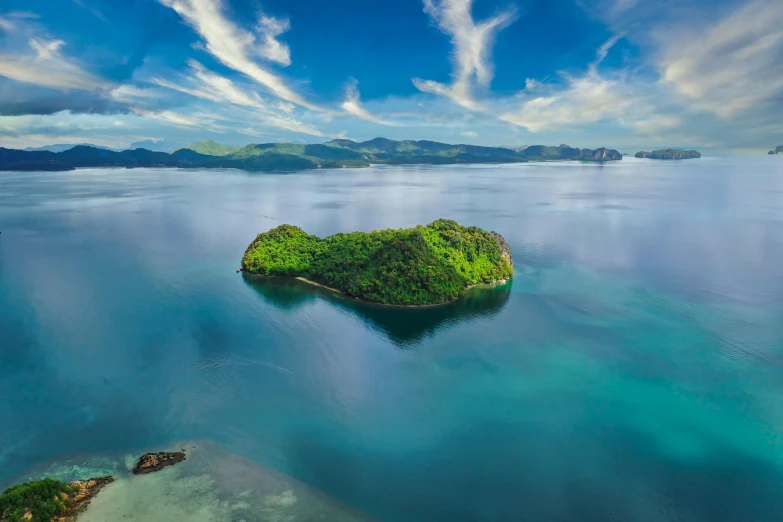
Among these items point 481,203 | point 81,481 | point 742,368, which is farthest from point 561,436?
point 481,203

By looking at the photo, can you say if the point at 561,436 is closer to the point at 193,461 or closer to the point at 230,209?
the point at 193,461

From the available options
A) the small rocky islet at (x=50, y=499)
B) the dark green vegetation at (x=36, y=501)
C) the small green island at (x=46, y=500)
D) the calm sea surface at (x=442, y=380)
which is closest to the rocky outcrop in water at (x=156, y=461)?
the small rocky islet at (x=50, y=499)

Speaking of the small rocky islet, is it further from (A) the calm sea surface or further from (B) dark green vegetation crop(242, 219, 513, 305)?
(B) dark green vegetation crop(242, 219, 513, 305)

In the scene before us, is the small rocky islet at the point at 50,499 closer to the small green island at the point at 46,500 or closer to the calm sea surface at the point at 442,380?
the small green island at the point at 46,500

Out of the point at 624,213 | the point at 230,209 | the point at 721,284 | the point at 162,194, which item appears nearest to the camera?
the point at 721,284

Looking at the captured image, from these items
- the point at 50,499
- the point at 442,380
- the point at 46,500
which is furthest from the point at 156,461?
the point at 442,380

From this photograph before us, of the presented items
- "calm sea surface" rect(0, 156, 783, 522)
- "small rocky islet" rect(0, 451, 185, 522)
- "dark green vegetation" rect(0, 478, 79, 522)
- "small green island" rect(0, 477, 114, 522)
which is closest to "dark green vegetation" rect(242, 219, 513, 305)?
"calm sea surface" rect(0, 156, 783, 522)

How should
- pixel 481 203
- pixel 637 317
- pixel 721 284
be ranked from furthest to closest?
1. pixel 481 203
2. pixel 721 284
3. pixel 637 317
